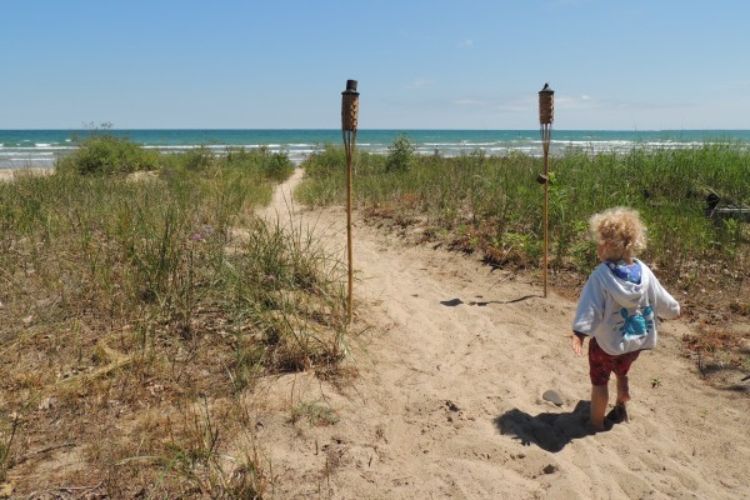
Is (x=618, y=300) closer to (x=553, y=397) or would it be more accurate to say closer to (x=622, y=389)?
(x=622, y=389)

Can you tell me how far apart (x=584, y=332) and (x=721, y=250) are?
4.34m

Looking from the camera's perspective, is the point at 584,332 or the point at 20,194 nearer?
the point at 584,332

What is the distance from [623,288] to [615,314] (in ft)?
0.55

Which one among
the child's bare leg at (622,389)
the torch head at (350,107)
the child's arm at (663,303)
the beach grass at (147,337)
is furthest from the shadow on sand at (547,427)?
the torch head at (350,107)

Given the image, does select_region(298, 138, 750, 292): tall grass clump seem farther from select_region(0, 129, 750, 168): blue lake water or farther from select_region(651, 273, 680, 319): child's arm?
select_region(651, 273, 680, 319): child's arm

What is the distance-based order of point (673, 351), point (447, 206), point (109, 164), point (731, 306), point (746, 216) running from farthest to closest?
point (109, 164) < point (447, 206) < point (746, 216) < point (731, 306) < point (673, 351)

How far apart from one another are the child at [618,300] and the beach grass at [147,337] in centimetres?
174

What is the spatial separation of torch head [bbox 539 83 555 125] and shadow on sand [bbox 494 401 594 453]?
2957 mm

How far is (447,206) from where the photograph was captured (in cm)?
849

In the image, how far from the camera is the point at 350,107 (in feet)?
13.2

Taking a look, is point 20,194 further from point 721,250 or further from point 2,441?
point 721,250

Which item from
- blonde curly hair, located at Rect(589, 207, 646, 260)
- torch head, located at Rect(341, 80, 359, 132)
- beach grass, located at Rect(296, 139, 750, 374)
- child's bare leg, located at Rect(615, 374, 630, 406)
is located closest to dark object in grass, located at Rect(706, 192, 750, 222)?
beach grass, located at Rect(296, 139, 750, 374)

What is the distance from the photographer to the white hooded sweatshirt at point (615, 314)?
10.1 ft

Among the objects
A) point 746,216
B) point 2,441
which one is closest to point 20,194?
point 2,441
